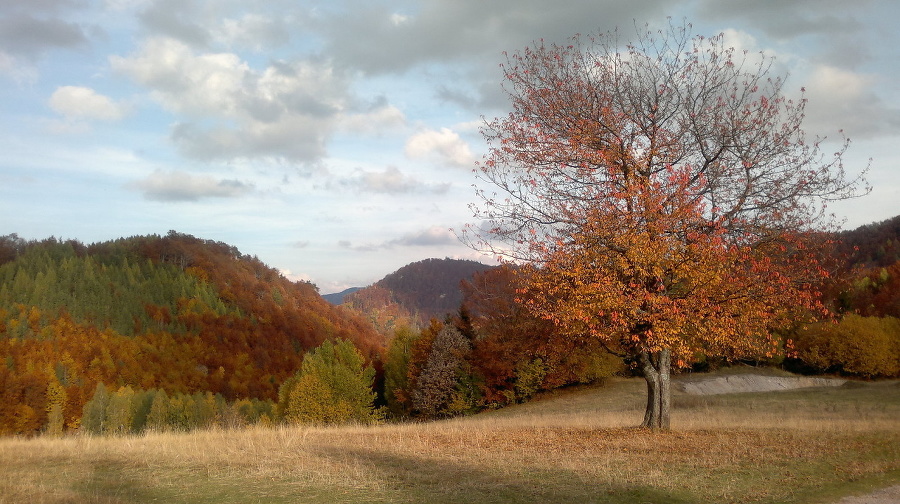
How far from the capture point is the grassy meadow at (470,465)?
8602 mm

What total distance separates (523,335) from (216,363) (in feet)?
343

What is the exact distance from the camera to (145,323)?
135m

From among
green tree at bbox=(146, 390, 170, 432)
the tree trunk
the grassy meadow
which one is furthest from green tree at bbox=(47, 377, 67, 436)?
the tree trunk

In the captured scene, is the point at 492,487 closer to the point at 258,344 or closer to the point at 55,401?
the point at 55,401

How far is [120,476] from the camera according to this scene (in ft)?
33.8

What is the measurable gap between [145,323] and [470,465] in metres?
142

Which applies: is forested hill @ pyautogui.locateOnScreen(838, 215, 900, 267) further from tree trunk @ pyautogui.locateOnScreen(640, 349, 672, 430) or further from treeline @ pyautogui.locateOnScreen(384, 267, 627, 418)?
tree trunk @ pyautogui.locateOnScreen(640, 349, 672, 430)

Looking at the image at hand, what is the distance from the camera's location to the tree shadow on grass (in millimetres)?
8195

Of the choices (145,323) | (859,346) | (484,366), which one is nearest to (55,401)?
(145,323)

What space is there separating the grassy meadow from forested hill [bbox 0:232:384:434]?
3053 inches

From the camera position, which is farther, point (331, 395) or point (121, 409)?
point (121, 409)

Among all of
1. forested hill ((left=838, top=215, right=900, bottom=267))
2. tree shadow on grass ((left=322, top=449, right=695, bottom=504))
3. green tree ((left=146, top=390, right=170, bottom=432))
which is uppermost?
forested hill ((left=838, top=215, right=900, bottom=267))

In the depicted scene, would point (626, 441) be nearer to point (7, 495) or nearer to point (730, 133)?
point (730, 133)

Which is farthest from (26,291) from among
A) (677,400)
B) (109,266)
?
(677,400)
